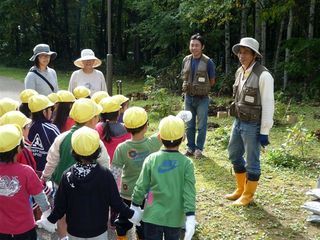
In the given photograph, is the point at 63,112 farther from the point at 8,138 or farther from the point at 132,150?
the point at 8,138

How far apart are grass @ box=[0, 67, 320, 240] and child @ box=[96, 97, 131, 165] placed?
1268mm

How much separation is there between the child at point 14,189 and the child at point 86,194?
0.21 metres

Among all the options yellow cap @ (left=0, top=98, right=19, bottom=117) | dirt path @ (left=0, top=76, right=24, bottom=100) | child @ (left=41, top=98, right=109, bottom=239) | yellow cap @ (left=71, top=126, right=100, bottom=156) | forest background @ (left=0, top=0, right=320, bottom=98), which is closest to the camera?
yellow cap @ (left=71, top=126, right=100, bottom=156)

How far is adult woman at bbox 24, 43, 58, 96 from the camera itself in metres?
6.00

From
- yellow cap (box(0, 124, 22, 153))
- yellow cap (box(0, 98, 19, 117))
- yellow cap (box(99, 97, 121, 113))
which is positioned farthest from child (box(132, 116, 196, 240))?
yellow cap (box(0, 98, 19, 117))

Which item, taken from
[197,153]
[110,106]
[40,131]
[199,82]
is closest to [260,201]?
[197,153]

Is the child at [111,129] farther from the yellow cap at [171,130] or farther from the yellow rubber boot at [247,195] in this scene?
the yellow rubber boot at [247,195]

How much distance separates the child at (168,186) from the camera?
3.17 m

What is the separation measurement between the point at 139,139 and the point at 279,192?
8.89 feet

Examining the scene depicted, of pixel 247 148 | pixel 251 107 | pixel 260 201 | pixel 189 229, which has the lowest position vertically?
pixel 260 201

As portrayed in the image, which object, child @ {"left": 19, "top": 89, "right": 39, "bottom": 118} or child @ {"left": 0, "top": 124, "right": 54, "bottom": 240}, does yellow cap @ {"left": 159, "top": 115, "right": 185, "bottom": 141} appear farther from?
child @ {"left": 19, "top": 89, "right": 39, "bottom": 118}

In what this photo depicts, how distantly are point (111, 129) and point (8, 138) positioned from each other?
4.29 feet

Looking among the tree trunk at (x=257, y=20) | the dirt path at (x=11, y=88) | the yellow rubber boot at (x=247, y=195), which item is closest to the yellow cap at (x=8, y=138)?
the yellow rubber boot at (x=247, y=195)

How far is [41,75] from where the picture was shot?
6.08 metres
